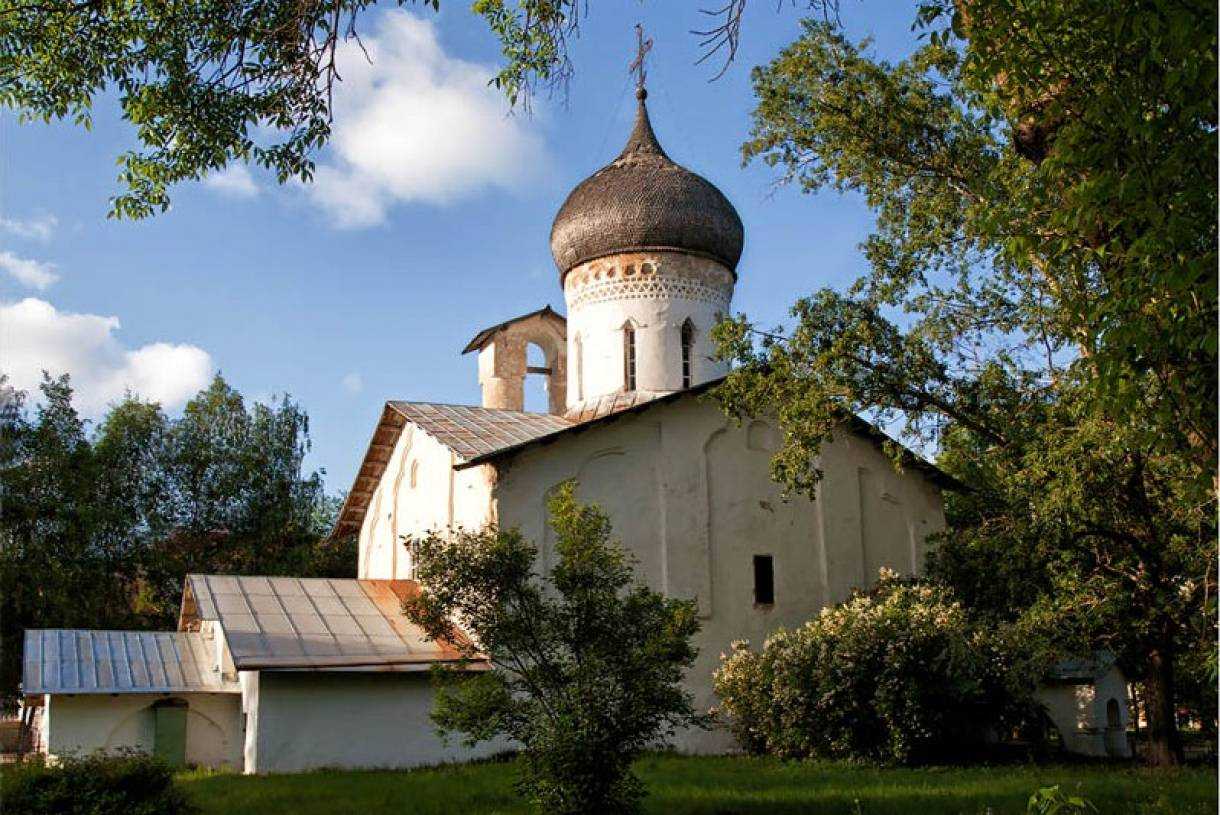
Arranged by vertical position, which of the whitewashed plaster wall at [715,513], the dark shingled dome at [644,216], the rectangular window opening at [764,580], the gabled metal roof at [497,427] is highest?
the dark shingled dome at [644,216]

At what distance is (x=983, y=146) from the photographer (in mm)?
14078

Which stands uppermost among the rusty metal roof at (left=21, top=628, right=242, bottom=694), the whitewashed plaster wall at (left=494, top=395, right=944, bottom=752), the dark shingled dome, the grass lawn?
the dark shingled dome

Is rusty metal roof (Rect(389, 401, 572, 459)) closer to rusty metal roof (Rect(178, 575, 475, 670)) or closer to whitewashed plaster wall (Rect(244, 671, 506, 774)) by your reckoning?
rusty metal roof (Rect(178, 575, 475, 670))

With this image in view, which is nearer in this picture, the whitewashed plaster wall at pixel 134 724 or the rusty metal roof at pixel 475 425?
the whitewashed plaster wall at pixel 134 724

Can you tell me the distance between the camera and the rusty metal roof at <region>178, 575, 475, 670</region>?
15.5m

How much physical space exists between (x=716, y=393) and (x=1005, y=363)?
152 inches

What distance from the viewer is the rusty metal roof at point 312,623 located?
15.5m

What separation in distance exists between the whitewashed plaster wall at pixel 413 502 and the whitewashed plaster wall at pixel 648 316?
142 inches

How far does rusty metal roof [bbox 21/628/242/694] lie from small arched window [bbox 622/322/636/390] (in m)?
9.10

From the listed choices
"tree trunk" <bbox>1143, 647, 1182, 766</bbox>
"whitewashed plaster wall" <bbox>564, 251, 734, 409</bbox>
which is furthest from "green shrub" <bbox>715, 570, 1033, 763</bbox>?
A: "whitewashed plaster wall" <bbox>564, 251, 734, 409</bbox>

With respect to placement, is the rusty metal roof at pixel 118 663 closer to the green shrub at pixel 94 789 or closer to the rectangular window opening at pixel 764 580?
the green shrub at pixel 94 789

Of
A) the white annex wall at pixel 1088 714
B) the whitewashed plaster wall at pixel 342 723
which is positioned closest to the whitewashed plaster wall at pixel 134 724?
the whitewashed plaster wall at pixel 342 723

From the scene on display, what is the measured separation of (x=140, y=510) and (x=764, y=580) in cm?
1700

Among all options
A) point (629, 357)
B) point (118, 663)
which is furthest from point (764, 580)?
point (118, 663)
